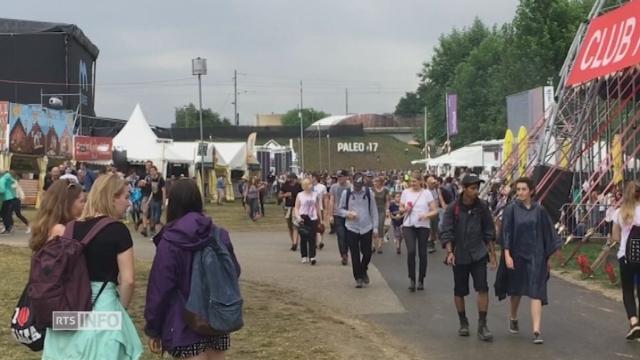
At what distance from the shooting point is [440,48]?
80.4 metres

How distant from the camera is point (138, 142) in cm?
3344

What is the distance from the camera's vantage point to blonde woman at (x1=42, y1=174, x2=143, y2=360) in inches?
159

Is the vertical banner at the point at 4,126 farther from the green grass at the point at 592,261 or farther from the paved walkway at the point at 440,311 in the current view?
the green grass at the point at 592,261

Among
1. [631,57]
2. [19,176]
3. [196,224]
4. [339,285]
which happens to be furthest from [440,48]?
[196,224]

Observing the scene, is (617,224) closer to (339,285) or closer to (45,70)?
(339,285)

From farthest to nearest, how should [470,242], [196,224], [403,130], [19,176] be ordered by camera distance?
[403,130]
[19,176]
[470,242]
[196,224]

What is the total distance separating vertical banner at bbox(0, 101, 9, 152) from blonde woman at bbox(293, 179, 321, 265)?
1430 centimetres

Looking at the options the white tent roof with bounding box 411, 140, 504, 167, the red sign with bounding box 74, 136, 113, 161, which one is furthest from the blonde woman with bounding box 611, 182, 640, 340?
the white tent roof with bounding box 411, 140, 504, 167

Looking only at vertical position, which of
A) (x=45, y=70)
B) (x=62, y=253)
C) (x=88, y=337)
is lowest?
(x=88, y=337)

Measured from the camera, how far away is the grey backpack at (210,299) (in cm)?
431

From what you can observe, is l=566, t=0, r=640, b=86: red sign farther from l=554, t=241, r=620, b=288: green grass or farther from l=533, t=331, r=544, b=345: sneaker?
l=533, t=331, r=544, b=345: sneaker

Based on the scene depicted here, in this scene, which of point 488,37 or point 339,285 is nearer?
point 339,285

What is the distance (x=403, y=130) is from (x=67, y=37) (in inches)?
2969

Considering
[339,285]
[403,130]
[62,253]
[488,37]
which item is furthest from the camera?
[403,130]
